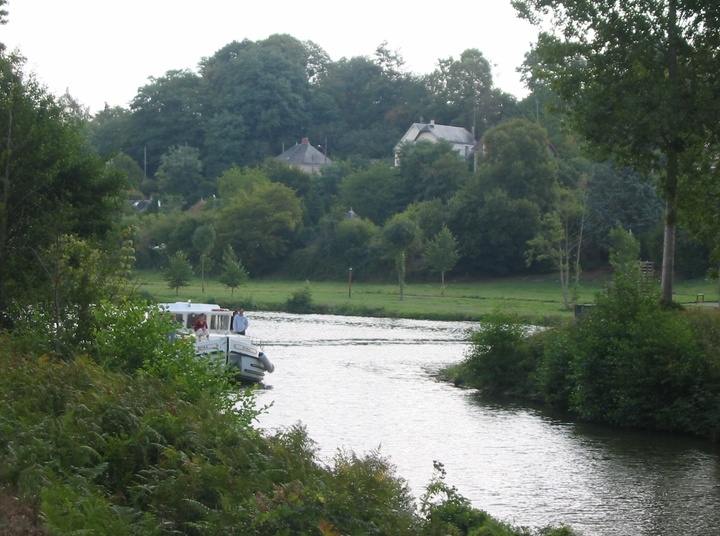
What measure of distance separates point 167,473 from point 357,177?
90.5 metres

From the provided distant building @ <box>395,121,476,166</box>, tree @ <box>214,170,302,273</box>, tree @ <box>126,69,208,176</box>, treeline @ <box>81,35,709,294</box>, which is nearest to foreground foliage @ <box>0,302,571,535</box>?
treeline @ <box>81,35,709,294</box>

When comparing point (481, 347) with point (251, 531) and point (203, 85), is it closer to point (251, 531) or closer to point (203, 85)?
point (251, 531)

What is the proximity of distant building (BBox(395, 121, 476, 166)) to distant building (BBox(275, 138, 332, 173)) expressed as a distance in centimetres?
1076

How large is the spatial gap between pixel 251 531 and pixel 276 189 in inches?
3474

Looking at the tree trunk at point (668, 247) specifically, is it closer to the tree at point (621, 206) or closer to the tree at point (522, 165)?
the tree at point (621, 206)

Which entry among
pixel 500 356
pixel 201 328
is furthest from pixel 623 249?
pixel 201 328

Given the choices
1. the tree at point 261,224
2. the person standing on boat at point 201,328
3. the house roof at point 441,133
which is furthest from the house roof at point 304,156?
the person standing on boat at point 201,328

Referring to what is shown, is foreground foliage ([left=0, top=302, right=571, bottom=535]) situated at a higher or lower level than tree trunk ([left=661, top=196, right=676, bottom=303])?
lower

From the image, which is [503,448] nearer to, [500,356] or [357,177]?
[500,356]

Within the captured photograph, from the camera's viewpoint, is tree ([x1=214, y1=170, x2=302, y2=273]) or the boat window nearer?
the boat window

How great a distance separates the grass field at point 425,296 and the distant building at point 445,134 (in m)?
37.2

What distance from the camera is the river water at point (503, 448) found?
17.8 meters

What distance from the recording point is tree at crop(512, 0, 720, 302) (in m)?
29.2

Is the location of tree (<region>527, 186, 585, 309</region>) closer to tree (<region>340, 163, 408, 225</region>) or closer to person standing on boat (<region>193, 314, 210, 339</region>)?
tree (<region>340, 163, 408, 225</region>)
